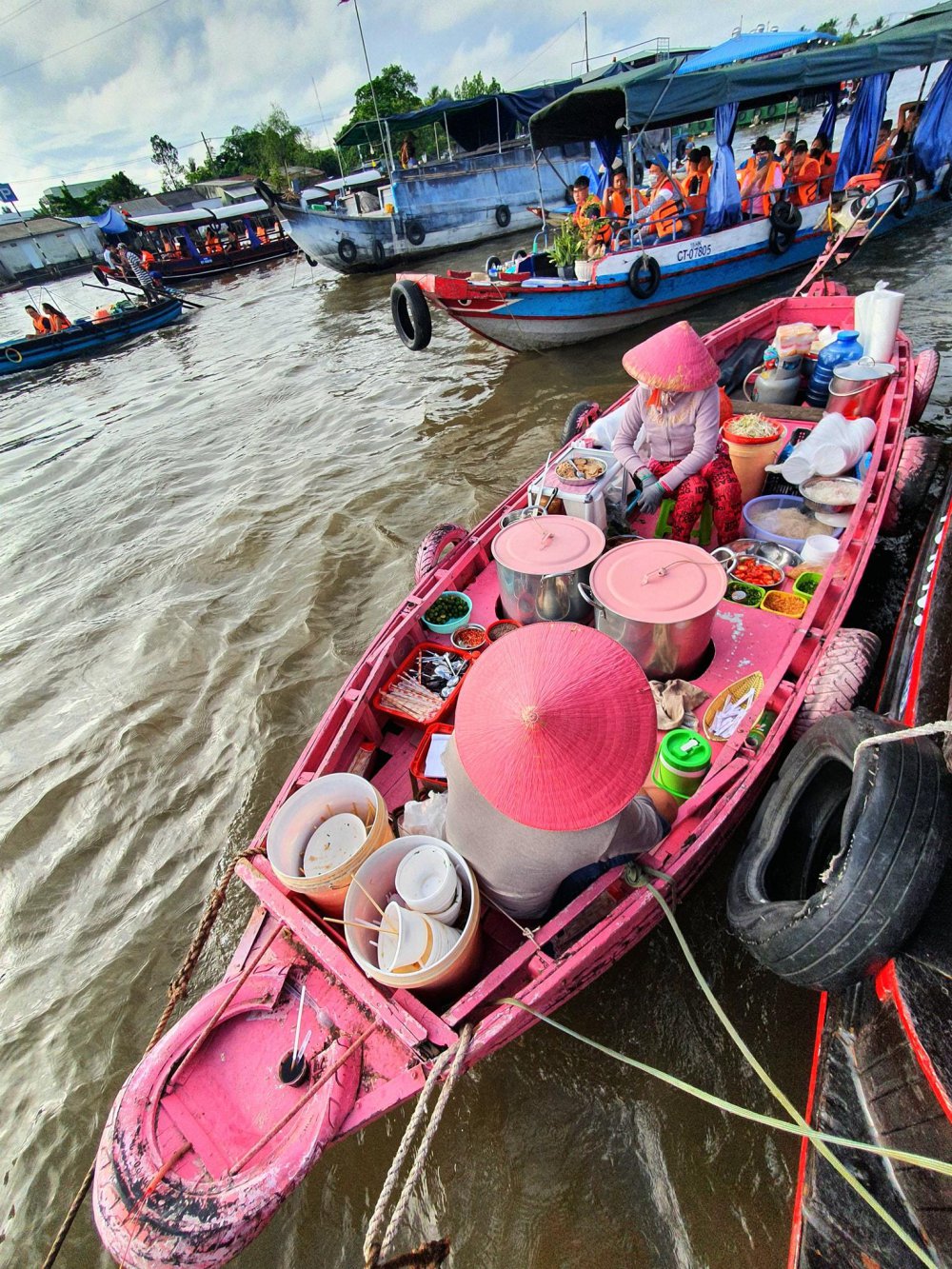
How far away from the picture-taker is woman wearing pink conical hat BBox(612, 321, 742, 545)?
3.87 m

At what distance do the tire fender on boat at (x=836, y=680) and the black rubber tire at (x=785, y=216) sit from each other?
36.8ft

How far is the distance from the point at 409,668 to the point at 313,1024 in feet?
6.26

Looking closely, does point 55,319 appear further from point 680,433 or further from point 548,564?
point 548,564

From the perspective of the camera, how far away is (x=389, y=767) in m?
3.37

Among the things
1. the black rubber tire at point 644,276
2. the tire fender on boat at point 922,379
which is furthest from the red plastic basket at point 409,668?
the black rubber tire at point 644,276

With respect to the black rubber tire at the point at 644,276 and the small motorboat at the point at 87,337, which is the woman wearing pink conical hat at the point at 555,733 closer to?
the black rubber tire at the point at 644,276

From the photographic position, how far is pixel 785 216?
10773mm

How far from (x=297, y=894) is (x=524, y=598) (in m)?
2.00

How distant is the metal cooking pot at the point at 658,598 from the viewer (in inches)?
117

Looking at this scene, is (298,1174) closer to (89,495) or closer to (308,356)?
(89,495)

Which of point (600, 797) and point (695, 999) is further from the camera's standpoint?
point (695, 999)

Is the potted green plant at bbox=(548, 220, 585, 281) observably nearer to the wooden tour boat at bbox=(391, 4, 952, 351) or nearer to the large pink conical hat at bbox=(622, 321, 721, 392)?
the wooden tour boat at bbox=(391, 4, 952, 351)

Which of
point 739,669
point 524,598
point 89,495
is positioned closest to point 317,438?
point 89,495

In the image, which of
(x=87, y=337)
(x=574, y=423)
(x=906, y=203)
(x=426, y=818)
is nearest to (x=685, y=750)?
(x=426, y=818)
